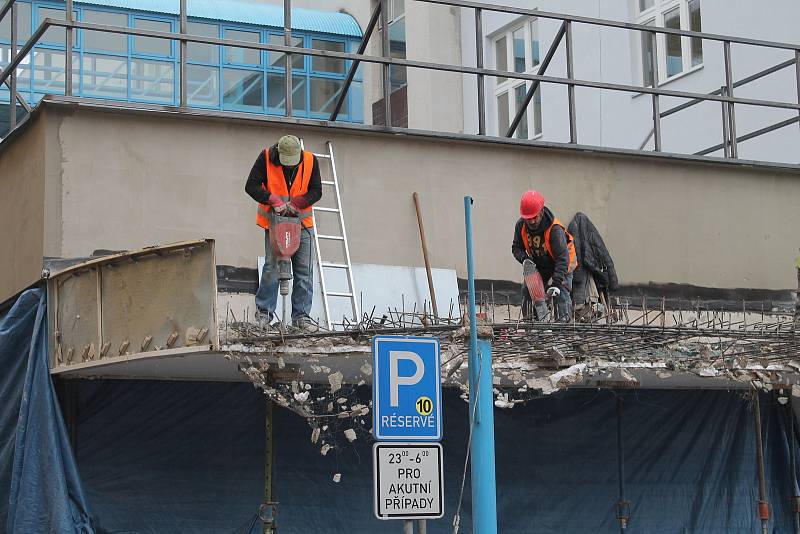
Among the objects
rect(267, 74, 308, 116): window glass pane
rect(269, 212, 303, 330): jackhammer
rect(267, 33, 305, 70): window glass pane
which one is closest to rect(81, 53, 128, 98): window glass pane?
rect(267, 74, 308, 116): window glass pane

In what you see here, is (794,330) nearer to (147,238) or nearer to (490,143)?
(490,143)

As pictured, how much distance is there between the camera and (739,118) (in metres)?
22.5

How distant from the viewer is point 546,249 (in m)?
14.4

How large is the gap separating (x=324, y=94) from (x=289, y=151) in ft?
55.0

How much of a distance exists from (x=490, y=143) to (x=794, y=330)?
161 inches

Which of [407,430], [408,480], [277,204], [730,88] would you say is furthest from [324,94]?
[408,480]

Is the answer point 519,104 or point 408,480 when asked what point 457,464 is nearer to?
point 408,480

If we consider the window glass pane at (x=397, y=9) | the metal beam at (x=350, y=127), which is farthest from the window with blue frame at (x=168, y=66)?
the metal beam at (x=350, y=127)

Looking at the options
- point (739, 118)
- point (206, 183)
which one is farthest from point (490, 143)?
point (739, 118)

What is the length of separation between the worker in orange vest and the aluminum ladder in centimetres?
74

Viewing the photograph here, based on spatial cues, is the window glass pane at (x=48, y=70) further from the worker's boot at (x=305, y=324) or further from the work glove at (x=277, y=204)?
the worker's boot at (x=305, y=324)

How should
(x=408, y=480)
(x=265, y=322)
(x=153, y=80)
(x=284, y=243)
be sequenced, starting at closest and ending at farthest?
(x=408, y=480) < (x=265, y=322) < (x=284, y=243) < (x=153, y=80)

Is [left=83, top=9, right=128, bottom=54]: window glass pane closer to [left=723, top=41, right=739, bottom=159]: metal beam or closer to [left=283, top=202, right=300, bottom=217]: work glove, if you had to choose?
[left=723, top=41, right=739, bottom=159]: metal beam

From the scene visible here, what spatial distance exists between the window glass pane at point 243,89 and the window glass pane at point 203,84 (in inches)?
8.1
